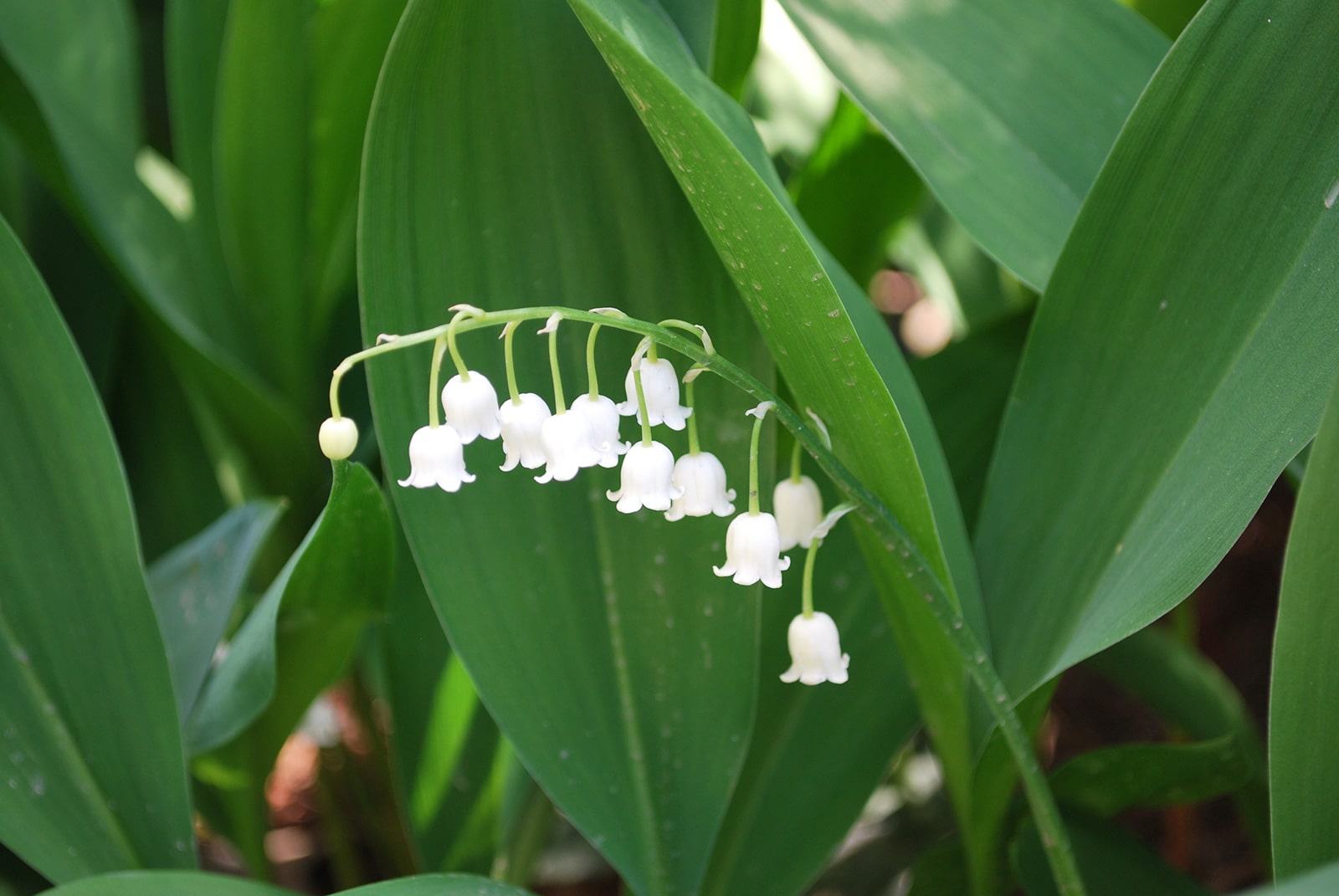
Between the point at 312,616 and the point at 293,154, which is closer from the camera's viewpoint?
the point at 312,616

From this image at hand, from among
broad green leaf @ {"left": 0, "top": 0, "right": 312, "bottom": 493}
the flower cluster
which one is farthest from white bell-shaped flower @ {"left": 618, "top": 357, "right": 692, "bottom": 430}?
broad green leaf @ {"left": 0, "top": 0, "right": 312, "bottom": 493}

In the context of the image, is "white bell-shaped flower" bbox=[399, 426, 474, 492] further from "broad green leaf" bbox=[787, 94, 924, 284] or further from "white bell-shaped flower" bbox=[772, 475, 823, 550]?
"broad green leaf" bbox=[787, 94, 924, 284]

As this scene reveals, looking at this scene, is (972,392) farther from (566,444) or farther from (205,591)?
(205,591)

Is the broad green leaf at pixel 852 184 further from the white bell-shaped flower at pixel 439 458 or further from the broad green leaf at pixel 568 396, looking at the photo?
the white bell-shaped flower at pixel 439 458

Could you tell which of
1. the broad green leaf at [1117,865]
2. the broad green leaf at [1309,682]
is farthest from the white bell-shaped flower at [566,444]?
the broad green leaf at [1117,865]

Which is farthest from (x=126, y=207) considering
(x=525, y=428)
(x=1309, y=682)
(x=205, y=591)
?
(x=1309, y=682)

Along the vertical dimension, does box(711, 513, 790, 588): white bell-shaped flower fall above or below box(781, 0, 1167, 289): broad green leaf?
below
